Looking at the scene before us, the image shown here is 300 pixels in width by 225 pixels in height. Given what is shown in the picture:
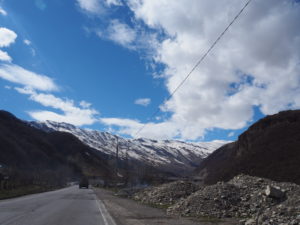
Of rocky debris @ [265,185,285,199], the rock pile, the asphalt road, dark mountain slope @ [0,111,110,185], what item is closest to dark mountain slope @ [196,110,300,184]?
the rock pile

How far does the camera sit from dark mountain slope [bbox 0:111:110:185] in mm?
101938

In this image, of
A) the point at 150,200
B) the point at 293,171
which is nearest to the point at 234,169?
the point at 293,171

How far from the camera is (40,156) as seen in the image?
12950 centimetres

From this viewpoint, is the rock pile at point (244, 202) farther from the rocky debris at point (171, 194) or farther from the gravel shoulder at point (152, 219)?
the rocky debris at point (171, 194)

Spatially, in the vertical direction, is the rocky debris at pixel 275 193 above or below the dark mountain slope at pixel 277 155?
below

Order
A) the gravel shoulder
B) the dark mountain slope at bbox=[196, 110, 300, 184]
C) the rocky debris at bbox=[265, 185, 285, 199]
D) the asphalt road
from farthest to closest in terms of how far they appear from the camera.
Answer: the dark mountain slope at bbox=[196, 110, 300, 184] → the rocky debris at bbox=[265, 185, 285, 199] → the gravel shoulder → the asphalt road

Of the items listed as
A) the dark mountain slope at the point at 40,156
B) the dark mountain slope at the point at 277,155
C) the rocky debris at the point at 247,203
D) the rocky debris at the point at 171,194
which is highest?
the dark mountain slope at the point at 40,156

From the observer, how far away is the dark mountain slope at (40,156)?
10194cm

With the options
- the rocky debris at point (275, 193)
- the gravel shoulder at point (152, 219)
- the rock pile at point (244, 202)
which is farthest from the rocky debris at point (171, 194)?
the rocky debris at point (275, 193)

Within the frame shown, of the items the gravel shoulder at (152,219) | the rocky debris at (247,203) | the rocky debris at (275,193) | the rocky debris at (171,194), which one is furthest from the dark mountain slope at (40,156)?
the rocky debris at (275,193)

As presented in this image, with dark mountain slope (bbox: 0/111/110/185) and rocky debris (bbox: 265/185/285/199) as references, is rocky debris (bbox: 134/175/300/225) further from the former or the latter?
dark mountain slope (bbox: 0/111/110/185)

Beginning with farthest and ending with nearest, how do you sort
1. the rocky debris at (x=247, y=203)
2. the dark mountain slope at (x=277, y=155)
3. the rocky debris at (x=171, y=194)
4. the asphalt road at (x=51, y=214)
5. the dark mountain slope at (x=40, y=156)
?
the dark mountain slope at (x=40, y=156) < the dark mountain slope at (x=277, y=155) < the rocky debris at (x=171, y=194) < the rocky debris at (x=247, y=203) < the asphalt road at (x=51, y=214)

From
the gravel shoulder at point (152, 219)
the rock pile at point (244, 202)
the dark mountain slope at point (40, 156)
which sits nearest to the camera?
the gravel shoulder at point (152, 219)

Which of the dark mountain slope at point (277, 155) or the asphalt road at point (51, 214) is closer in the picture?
the asphalt road at point (51, 214)
